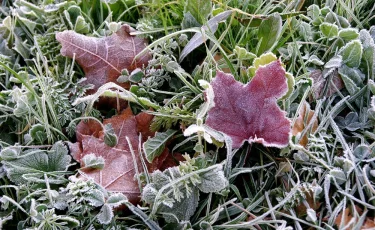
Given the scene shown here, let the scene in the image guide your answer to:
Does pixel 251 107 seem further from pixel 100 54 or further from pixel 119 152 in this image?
pixel 100 54

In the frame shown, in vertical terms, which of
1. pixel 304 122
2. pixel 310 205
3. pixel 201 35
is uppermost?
pixel 201 35

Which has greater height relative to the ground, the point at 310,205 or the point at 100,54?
the point at 100,54

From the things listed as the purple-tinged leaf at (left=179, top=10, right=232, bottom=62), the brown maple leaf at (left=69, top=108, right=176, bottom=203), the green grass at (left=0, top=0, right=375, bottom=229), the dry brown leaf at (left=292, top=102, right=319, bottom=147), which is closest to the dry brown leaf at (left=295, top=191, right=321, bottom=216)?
the green grass at (left=0, top=0, right=375, bottom=229)

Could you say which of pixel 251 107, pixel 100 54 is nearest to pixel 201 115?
pixel 251 107

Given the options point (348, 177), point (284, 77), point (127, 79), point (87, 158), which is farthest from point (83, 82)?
point (348, 177)

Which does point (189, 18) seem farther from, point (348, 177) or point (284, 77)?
point (348, 177)
